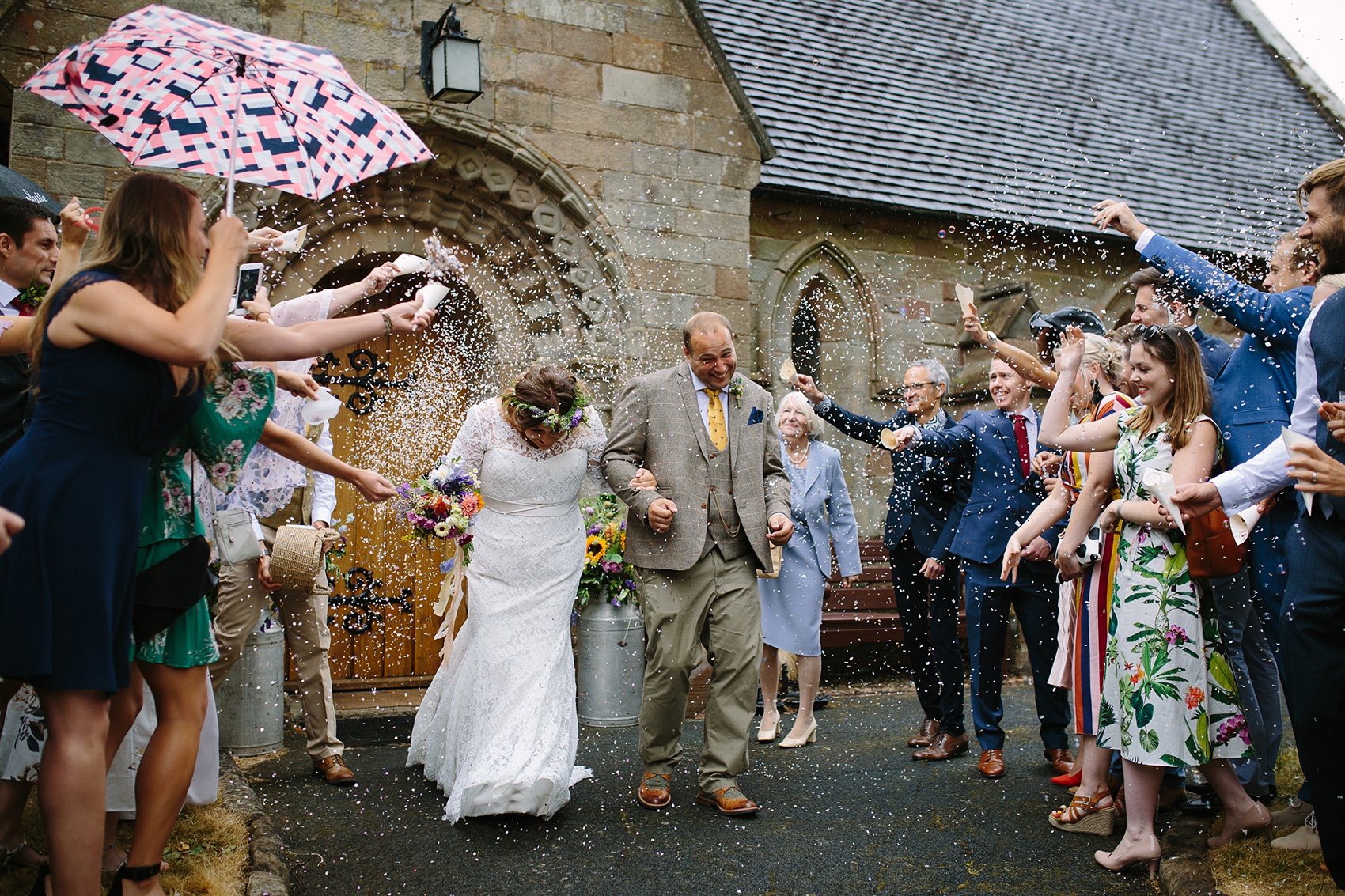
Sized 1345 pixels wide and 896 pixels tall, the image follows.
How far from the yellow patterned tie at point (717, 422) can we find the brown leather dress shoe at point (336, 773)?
276 cm

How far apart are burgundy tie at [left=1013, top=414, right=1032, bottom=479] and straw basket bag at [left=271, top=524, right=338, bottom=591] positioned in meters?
4.00

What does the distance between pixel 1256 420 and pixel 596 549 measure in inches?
187

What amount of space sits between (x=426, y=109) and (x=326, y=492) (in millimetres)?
3842

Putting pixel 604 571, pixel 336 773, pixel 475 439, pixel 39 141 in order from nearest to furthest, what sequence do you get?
1. pixel 475 439
2. pixel 336 773
3. pixel 39 141
4. pixel 604 571

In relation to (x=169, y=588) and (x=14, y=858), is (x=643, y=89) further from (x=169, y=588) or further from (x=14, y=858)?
(x=14, y=858)

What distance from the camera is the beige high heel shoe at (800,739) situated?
22.9ft

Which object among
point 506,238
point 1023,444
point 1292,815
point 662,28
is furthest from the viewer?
point 662,28

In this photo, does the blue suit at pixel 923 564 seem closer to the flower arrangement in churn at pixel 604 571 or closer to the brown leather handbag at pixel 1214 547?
the flower arrangement in churn at pixel 604 571

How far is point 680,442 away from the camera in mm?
5430

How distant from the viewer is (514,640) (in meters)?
5.21

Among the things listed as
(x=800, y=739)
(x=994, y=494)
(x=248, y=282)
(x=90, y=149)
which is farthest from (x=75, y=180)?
(x=994, y=494)

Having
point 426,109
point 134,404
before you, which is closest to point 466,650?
point 134,404

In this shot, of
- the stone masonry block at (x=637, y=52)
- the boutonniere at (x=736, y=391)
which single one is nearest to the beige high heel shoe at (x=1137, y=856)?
the boutonniere at (x=736, y=391)

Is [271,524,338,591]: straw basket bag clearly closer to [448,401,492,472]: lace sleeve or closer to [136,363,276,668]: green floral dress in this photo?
[448,401,492,472]: lace sleeve
